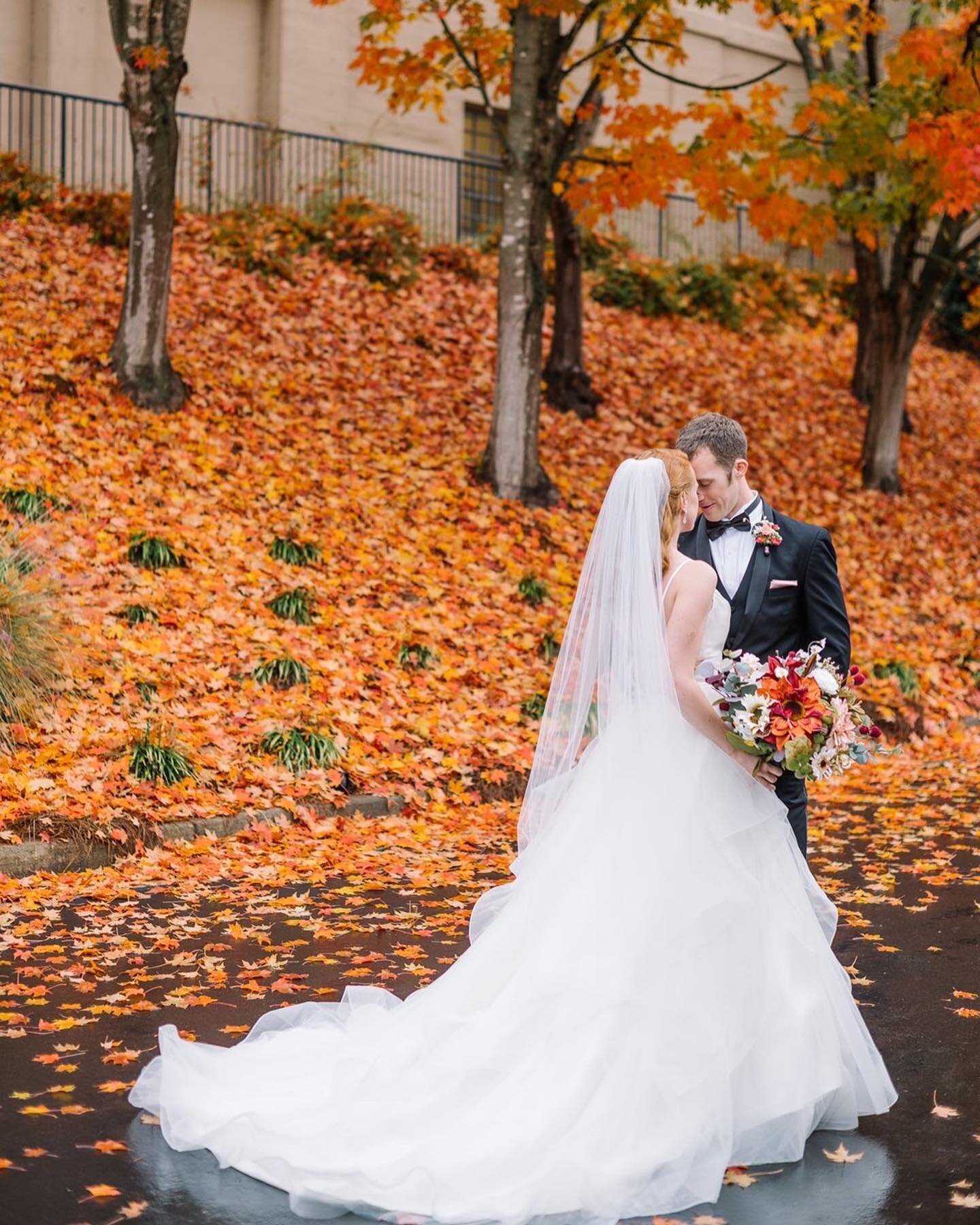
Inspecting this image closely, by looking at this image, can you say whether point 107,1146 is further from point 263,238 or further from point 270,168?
point 270,168

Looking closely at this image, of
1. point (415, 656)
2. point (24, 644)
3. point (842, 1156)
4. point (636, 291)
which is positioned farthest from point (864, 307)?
point (842, 1156)

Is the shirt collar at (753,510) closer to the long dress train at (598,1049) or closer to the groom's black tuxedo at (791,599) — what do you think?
the groom's black tuxedo at (791,599)

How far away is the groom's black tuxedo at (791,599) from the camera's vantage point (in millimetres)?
5039

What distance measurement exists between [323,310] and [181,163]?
17.5ft

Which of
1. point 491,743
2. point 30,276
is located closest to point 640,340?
point 30,276

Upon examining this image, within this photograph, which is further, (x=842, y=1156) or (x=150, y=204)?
(x=150, y=204)

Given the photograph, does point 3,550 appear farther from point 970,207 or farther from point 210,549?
point 970,207

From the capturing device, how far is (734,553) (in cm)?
519

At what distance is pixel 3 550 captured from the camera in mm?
10047

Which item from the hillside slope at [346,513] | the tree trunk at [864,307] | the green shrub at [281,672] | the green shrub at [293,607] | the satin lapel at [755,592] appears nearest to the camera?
the satin lapel at [755,592]

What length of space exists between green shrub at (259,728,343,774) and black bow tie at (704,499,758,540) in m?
4.87

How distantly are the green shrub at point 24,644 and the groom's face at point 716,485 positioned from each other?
5.47m

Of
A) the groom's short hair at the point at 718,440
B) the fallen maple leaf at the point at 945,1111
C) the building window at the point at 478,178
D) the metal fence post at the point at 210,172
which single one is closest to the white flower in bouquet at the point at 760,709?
the groom's short hair at the point at 718,440

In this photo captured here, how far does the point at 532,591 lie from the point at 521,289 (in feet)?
12.1
